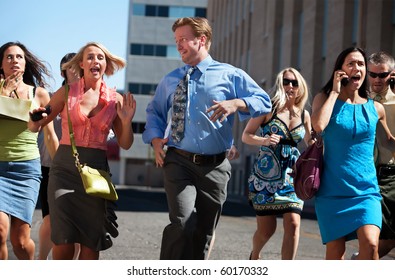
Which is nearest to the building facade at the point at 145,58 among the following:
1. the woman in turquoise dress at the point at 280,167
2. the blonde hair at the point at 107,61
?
the woman in turquoise dress at the point at 280,167

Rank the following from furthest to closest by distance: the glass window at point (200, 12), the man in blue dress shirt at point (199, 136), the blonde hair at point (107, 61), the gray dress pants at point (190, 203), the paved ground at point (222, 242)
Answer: the glass window at point (200, 12) → the paved ground at point (222, 242) → the blonde hair at point (107, 61) → the man in blue dress shirt at point (199, 136) → the gray dress pants at point (190, 203)

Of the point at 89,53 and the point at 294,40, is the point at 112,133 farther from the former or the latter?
the point at 294,40

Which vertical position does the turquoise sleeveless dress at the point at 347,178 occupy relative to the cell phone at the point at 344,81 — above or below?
below

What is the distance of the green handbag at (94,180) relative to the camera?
6023 mm

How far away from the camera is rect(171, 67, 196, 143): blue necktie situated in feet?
20.2

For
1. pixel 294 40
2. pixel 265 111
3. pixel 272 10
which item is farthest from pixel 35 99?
pixel 272 10

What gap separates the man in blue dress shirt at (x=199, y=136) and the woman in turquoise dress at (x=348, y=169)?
504 mm

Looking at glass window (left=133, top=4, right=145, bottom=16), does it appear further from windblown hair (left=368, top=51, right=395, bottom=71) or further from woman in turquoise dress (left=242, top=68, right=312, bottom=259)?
windblown hair (left=368, top=51, right=395, bottom=71)

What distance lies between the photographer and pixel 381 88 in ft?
24.3

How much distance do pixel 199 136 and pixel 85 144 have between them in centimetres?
81

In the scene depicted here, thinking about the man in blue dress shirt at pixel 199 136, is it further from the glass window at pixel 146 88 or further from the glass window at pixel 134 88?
the glass window at pixel 146 88

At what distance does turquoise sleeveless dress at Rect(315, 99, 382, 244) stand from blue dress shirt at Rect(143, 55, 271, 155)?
545 mm

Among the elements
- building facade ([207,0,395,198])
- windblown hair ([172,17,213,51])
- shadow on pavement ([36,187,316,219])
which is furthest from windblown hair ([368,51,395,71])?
building facade ([207,0,395,198])
